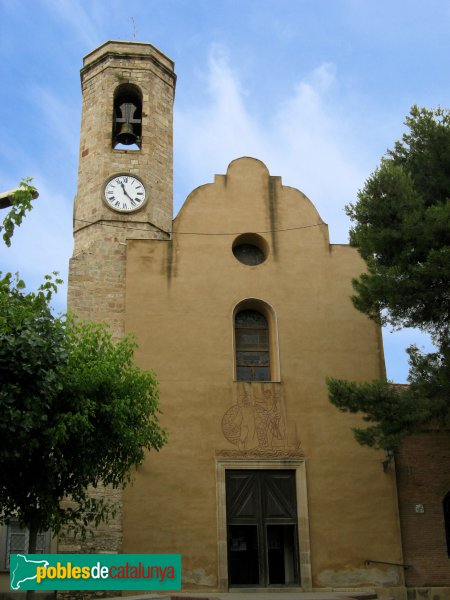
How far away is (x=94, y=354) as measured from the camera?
14.8 meters

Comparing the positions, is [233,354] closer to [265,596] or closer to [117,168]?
[265,596]

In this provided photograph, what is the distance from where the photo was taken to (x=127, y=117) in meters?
22.3

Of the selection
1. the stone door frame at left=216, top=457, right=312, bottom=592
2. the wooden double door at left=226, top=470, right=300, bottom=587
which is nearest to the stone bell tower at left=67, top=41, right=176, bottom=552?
the stone door frame at left=216, top=457, right=312, bottom=592

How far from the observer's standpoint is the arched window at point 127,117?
22.2 m

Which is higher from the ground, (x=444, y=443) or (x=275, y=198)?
(x=275, y=198)

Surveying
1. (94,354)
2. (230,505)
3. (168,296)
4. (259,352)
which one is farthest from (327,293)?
(94,354)

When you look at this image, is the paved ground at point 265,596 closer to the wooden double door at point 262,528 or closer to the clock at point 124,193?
the wooden double door at point 262,528

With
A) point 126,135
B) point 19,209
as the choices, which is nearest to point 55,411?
point 19,209

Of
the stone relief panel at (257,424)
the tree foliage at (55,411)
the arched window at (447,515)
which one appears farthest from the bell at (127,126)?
the arched window at (447,515)

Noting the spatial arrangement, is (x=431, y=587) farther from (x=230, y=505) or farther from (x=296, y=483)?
(x=230, y=505)

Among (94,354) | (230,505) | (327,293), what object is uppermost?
(327,293)

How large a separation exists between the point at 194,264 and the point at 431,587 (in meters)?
9.33

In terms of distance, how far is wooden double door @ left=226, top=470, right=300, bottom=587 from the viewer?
57.1 ft

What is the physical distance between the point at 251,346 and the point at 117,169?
617cm
